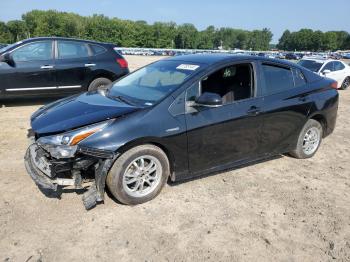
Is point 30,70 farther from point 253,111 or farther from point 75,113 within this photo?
point 253,111

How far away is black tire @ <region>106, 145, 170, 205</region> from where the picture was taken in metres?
3.76

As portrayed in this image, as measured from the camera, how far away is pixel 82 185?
3805 millimetres

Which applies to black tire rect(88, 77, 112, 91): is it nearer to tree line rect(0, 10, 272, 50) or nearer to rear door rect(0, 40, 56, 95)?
rear door rect(0, 40, 56, 95)

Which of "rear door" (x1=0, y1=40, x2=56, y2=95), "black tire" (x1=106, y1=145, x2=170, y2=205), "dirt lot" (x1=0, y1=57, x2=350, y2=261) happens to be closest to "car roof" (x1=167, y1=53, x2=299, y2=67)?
"black tire" (x1=106, y1=145, x2=170, y2=205)

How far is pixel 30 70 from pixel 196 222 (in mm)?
6101

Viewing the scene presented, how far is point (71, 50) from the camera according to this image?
8.78 m

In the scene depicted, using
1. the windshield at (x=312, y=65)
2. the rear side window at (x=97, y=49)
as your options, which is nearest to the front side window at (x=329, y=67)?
the windshield at (x=312, y=65)

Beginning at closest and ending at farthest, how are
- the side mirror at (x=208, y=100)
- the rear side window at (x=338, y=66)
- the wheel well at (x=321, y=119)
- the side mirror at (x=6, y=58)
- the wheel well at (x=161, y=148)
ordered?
the wheel well at (x=161, y=148) → the side mirror at (x=208, y=100) → the wheel well at (x=321, y=119) → the side mirror at (x=6, y=58) → the rear side window at (x=338, y=66)

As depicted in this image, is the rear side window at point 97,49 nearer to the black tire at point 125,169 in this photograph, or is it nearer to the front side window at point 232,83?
the front side window at point 232,83

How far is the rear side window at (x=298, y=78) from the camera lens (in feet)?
17.5

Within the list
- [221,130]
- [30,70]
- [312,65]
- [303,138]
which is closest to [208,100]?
[221,130]

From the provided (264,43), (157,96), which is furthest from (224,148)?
(264,43)

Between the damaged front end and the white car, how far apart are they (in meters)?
11.9

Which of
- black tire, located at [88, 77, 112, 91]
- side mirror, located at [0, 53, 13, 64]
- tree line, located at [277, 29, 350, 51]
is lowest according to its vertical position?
tree line, located at [277, 29, 350, 51]
